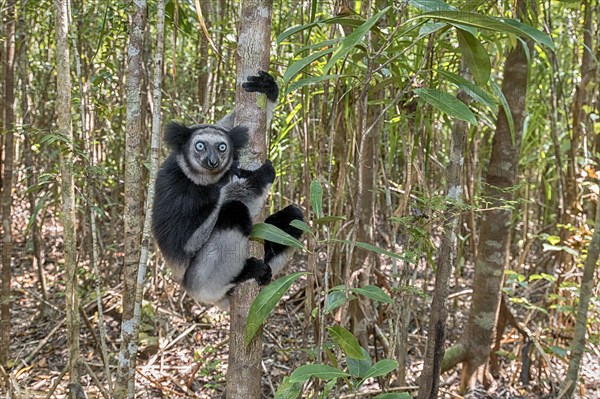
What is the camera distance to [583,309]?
3594 millimetres

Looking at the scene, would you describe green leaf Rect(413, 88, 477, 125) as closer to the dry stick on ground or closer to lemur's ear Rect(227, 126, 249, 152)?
lemur's ear Rect(227, 126, 249, 152)

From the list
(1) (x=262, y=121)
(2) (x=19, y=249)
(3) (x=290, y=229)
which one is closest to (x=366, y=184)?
(3) (x=290, y=229)

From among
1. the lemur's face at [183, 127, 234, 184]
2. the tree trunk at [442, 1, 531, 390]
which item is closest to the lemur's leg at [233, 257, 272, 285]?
the lemur's face at [183, 127, 234, 184]

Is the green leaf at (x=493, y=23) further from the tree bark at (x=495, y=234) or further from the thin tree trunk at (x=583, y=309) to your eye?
the thin tree trunk at (x=583, y=309)

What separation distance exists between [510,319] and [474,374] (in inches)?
19.9

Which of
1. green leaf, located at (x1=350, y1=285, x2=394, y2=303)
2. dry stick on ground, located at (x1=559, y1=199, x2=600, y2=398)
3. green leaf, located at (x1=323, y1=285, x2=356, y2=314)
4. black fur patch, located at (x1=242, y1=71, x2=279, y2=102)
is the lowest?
dry stick on ground, located at (x1=559, y1=199, x2=600, y2=398)

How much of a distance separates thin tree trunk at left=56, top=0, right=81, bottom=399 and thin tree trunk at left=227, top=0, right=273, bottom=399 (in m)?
1.33

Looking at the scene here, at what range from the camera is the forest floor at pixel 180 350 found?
421 centimetres

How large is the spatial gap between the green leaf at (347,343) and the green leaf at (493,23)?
106 centimetres

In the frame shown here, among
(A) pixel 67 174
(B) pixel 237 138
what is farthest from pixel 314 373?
(A) pixel 67 174

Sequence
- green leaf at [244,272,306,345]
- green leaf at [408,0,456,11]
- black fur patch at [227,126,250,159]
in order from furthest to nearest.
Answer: black fur patch at [227,126,250,159], green leaf at [244,272,306,345], green leaf at [408,0,456,11]

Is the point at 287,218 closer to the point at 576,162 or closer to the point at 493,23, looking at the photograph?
the point at 493,23

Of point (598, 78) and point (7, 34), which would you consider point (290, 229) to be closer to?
point (7, 34)

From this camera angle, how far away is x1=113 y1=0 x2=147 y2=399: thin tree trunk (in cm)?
272
